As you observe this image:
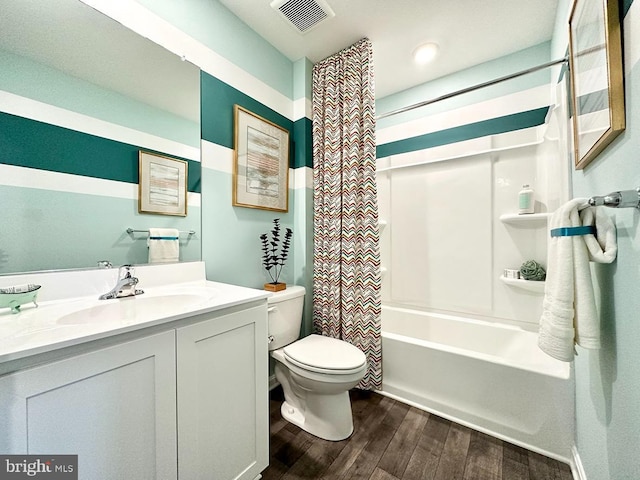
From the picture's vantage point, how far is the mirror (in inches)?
36.4

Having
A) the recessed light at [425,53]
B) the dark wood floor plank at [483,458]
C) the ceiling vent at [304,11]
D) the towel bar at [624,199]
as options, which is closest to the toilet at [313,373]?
the dark wood floor plank at [483,458]

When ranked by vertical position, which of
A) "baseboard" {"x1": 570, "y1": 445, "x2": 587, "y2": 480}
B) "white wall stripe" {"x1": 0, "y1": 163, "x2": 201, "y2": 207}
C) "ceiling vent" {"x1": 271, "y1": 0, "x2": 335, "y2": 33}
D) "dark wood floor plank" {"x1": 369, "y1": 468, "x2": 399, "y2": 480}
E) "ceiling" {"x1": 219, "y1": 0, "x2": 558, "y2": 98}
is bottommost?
"dark wood floor plank" {"x1": 369, "y1": 468, "x2": 399, "y2": 480}

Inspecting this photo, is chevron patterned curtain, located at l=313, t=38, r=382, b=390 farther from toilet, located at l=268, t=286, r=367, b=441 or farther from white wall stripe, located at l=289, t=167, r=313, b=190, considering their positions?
toilet, located at l=268, t=286, r=367, b=441

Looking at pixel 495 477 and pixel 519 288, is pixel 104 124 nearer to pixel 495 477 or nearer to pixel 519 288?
pixel 495 477

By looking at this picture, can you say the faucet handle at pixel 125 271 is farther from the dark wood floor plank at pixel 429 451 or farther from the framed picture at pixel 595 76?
the framed picture at pixel 595 76

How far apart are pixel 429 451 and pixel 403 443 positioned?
0.13m

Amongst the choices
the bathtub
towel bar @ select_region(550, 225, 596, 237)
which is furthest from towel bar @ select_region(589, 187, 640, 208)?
the bathtub

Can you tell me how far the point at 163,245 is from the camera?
132 centimetres

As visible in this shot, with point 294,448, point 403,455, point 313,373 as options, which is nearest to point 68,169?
point 313,373

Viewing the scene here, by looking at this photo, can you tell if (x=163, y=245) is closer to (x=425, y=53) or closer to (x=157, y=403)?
(x=157, y=403)

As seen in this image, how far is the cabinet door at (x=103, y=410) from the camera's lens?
1.85ft

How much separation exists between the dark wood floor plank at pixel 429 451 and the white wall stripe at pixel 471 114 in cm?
228

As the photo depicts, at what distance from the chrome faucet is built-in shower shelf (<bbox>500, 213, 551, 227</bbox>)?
7.82 feet

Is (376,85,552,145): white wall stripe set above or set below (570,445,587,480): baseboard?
→ above
